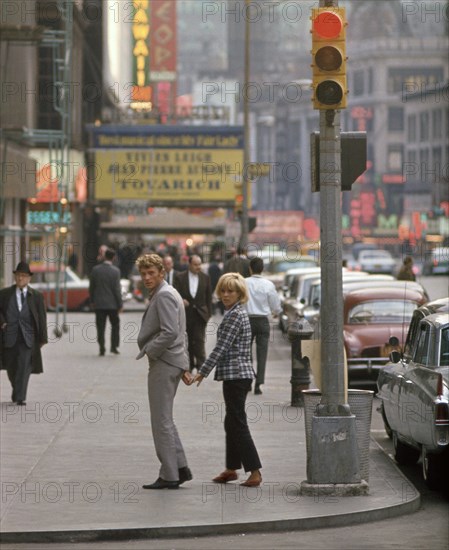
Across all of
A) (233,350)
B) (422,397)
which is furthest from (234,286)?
(422,397)

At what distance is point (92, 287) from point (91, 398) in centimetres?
731

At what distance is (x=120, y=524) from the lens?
10.5 meters

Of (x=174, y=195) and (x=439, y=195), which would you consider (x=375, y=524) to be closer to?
(x=174, y=195)

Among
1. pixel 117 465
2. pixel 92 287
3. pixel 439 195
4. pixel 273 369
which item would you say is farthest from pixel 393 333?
pixel 439 195

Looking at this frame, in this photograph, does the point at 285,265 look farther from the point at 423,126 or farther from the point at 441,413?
the point at 423,126

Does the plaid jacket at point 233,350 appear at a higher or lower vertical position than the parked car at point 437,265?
higher

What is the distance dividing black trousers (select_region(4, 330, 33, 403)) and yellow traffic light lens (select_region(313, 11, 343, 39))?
24.0 ft

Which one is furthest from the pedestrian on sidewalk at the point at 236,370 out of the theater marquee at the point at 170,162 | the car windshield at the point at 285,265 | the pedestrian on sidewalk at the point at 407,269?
the theater marquee at the point at 170,162

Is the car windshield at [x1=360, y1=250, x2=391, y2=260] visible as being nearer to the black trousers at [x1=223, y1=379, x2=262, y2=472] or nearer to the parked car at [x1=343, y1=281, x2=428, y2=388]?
the parked car at [x1=343, y1=281, x2=428, y2=388]

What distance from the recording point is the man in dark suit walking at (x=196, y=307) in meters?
22.5

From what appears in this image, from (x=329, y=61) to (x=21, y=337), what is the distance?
23.9 ft

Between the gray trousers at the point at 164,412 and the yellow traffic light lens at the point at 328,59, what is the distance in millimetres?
2568

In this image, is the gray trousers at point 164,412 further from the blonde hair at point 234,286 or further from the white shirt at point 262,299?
the white shirt at point 262,299

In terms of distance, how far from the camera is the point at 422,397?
487 inches
